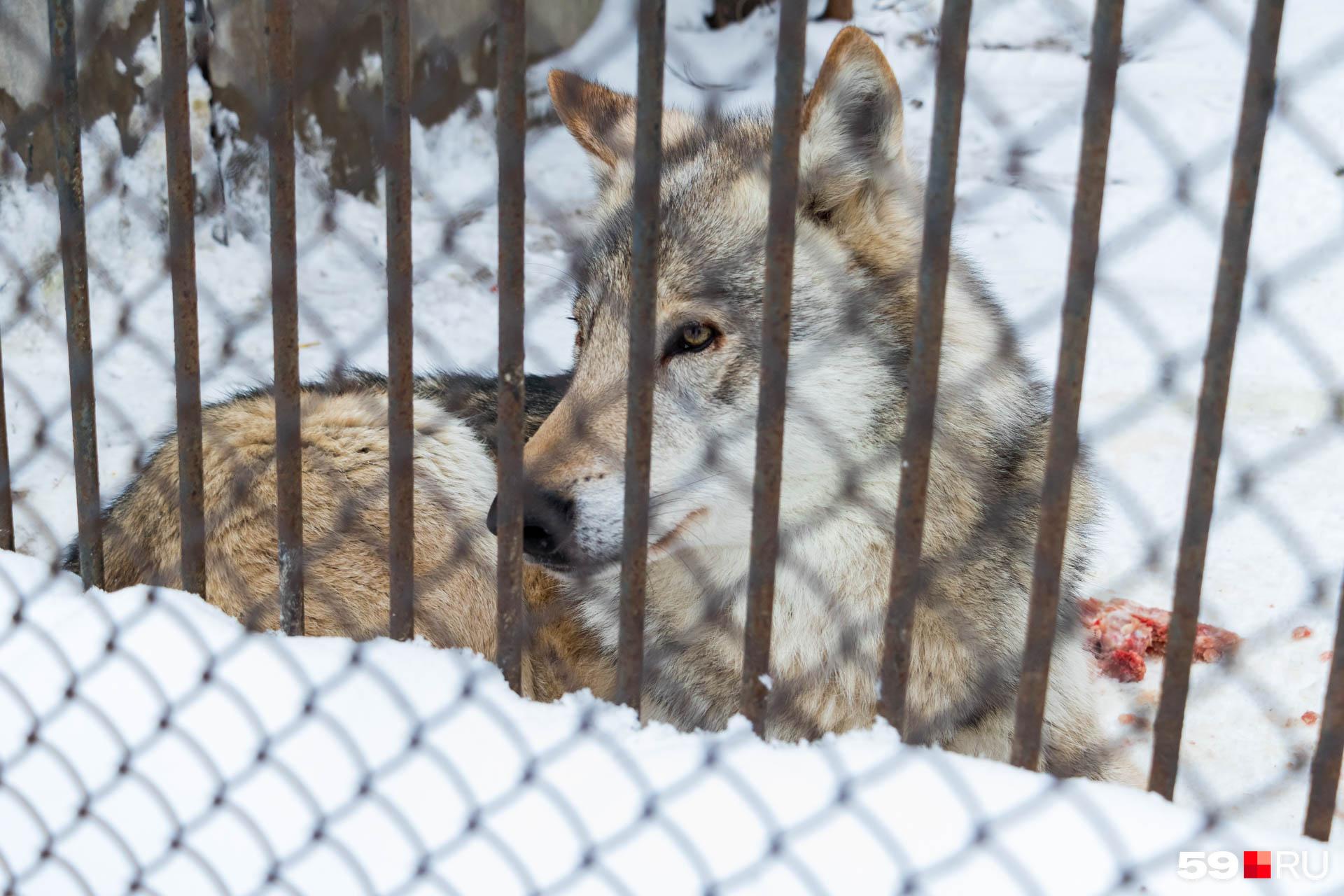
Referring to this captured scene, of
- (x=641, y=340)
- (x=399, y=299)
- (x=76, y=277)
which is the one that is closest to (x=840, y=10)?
(x=76, y=277)

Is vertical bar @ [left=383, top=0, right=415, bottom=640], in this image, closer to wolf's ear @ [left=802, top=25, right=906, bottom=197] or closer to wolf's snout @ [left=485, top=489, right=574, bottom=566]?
wolf's snout @ [left=485, top=489, right=574, bottom=566]

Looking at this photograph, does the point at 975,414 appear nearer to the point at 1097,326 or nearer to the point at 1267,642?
the point at 1267,642

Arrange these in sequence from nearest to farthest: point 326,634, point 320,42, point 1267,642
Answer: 1. point 320,42
2. point 326,634
3. point 1267,642

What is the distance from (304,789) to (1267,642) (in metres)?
2.71

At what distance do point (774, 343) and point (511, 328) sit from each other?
437 millimetres

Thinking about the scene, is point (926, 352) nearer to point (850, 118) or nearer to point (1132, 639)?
point (850, 118)

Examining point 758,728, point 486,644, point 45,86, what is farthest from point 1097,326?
point 45,86

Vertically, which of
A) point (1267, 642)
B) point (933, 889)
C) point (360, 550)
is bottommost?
point (1267, 642)

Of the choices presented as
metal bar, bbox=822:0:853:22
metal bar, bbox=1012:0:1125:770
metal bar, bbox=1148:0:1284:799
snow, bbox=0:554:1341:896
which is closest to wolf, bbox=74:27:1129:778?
snow, bbox=0:554:1341:896

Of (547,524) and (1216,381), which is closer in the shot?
(1216,381)

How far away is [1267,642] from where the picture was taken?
11.3ft

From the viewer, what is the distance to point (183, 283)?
2.27m

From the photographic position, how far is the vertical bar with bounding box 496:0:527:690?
1809mm

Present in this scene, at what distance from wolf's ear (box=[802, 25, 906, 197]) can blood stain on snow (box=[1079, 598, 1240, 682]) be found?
169 cm
